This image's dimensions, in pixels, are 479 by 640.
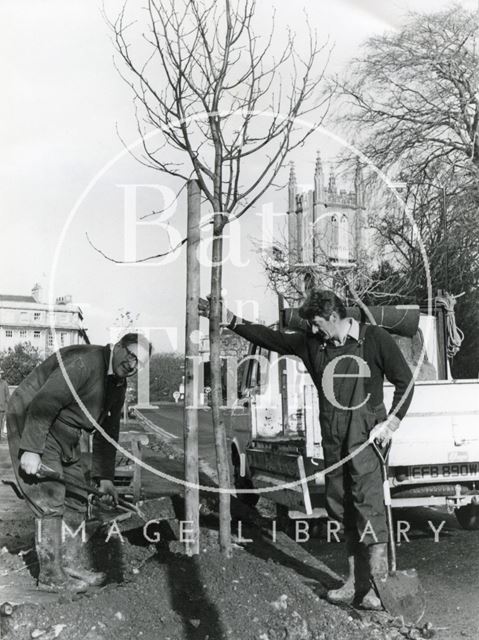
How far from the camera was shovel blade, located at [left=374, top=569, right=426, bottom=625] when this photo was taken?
4.63 m

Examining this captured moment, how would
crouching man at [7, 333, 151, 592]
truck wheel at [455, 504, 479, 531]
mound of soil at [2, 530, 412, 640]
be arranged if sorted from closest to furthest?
mound of soil at [2, 530, 412, 640], crouching man at [7, 333, 151, 592], truck wheel at [455, 504, 479, 531]

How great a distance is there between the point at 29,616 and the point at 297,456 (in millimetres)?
3369

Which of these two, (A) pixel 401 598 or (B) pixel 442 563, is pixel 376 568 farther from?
(B) pixel 442 563

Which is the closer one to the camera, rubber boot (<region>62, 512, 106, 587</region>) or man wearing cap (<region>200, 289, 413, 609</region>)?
man wearing cap (<region>200, 289, 413, 609</region>)

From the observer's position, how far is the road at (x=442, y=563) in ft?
16.2

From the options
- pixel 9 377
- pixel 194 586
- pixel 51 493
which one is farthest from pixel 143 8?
pixel 9 377

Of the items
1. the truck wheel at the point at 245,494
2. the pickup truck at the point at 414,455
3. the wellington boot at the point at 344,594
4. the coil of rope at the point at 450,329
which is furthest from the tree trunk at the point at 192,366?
the coil of rope at the point at 450,329

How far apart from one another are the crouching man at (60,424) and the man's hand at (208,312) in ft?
1.51

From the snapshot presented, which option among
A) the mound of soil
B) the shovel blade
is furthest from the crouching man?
the shovel blade

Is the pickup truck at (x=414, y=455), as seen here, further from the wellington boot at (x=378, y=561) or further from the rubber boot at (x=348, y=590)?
the wellington boot at (x=378, y=561)

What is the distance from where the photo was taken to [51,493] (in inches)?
207

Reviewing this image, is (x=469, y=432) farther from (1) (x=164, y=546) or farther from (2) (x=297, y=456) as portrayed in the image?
(1) (x=164, y=546)

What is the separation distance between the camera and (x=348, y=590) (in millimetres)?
5082

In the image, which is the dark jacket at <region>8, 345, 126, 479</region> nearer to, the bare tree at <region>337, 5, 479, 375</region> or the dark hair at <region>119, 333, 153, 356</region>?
the dark hair at <region>119, 333, 153, 356</region>
